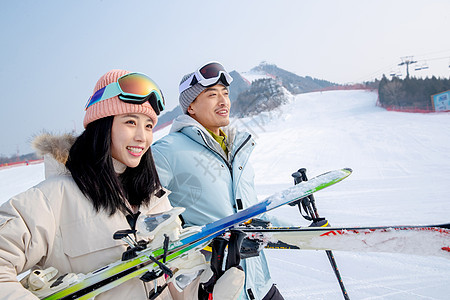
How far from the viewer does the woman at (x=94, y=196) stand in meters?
0.98

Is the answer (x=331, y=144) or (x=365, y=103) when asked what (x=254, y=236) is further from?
(x=365, y=103)

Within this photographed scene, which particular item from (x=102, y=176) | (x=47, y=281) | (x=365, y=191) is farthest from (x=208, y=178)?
(x=365, y=191)

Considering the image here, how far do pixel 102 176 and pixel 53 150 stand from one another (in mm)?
265

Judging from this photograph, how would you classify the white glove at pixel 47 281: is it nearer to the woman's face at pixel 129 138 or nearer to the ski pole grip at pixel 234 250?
the woman's face at pixel 129 138

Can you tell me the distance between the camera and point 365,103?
95.9 ft

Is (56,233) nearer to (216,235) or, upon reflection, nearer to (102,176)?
(102,176)

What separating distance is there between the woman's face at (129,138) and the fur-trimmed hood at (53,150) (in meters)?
0.22

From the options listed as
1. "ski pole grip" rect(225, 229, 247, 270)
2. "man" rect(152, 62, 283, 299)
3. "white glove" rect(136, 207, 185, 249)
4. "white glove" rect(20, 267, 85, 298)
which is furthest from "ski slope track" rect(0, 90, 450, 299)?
"white glove" rect(20, 267, 85, 298)

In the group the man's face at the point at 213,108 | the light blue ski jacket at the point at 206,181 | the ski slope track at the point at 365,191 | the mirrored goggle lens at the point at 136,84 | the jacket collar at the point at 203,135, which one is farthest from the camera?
the ski slope track at the point at 365,191

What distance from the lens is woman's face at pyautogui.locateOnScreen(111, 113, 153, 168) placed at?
139 centimetres

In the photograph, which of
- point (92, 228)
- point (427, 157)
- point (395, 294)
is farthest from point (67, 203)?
point (427, 157)

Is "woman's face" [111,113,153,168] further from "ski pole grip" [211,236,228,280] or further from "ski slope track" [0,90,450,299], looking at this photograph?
"ski slope track" [0,90,450,299]

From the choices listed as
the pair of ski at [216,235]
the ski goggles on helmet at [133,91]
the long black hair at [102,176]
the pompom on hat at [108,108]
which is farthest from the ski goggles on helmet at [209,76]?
the pair of ski at [216,235]

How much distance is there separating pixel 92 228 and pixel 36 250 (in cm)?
22
